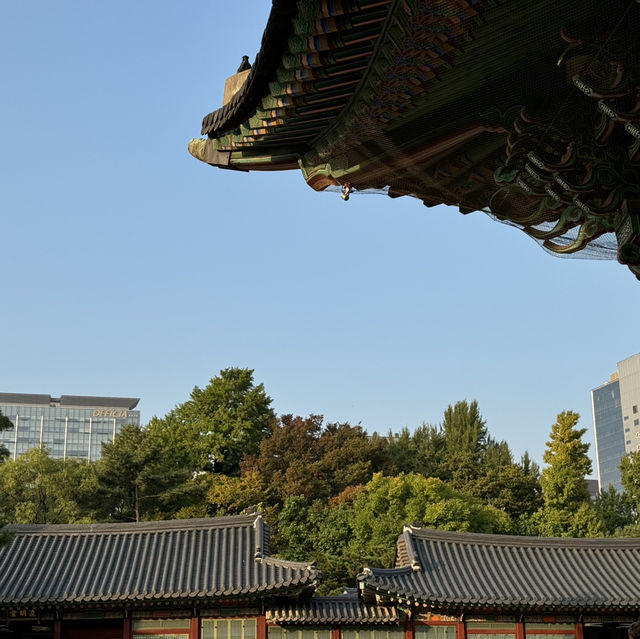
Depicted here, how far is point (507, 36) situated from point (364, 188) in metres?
1.45

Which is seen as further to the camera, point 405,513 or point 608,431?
point 608,431

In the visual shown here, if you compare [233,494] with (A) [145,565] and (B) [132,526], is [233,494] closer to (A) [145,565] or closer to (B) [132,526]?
(B) [132,526]

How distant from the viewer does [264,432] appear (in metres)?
49.5

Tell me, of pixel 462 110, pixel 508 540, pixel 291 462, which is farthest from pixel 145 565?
pixel 291 462

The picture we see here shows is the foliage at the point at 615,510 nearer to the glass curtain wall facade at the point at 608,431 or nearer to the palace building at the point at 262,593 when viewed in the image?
the palace building at the point at 262,593

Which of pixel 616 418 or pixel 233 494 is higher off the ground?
pixel 616 418

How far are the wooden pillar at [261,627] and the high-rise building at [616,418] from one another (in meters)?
115

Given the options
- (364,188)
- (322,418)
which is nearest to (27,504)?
(322,418)

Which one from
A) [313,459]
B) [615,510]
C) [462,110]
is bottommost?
[615,510]

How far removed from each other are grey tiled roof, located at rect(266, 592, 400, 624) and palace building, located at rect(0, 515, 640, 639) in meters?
0.03

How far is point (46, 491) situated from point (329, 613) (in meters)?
28.3

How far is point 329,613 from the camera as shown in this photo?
19.5 m

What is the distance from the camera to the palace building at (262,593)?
18.6 metres

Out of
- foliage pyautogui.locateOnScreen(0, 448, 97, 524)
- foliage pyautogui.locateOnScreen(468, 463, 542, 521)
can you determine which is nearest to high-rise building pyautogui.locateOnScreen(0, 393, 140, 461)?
foliage pyautogui.locateOnScreen(0, 448, 97, 524)
